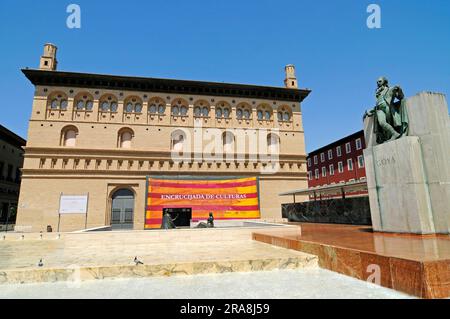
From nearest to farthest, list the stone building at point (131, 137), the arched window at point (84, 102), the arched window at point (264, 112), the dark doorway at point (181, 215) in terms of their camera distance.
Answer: the stone building at point (131, 137)
the dark doorway at point (181, 215)
the arched window at point (84, 102)
the arched window at point (264, 112)

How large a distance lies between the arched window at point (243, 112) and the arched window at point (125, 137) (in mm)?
13421

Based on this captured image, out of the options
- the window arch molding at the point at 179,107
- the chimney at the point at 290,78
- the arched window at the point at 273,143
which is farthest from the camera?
the chimney at the point at 290,78

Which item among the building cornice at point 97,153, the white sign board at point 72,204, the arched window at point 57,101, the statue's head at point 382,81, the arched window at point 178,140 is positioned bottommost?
the white sign board at point 72,204

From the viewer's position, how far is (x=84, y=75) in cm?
2784

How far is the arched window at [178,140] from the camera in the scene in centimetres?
2899

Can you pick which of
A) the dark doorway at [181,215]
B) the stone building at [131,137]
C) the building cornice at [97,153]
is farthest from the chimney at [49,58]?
the dark doorway at [181,215]

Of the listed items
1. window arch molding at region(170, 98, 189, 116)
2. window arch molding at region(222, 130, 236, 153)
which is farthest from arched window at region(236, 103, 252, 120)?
window arch molding at region(170, 98, 189, 116)

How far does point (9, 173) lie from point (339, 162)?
55.2 meters

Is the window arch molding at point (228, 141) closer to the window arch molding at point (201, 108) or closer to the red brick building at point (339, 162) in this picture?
the window arch molding at point (201, 108)

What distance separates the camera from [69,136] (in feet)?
89.5

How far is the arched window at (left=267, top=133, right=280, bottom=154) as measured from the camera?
31.4 meters
